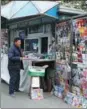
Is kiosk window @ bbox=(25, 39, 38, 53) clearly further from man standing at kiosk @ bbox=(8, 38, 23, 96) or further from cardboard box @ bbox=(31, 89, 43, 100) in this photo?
cardboard box @ bbox=(31, 89, 43, 100)

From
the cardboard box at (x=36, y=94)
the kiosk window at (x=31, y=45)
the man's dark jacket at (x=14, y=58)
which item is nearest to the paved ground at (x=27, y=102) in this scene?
the cardboard box at (x=36, y=94)

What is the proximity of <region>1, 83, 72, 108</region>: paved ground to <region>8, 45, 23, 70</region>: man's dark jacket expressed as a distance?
34.2 inches

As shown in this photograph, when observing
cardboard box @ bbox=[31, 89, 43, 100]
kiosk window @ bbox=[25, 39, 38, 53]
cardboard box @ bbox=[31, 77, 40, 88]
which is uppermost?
kiosk window @ bbox=[25, 39, 38, 53]

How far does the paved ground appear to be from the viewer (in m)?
7.93

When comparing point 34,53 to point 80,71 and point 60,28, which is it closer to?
point 60,28

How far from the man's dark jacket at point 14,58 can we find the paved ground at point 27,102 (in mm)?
868

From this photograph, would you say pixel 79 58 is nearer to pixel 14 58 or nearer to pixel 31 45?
pixel 14 58

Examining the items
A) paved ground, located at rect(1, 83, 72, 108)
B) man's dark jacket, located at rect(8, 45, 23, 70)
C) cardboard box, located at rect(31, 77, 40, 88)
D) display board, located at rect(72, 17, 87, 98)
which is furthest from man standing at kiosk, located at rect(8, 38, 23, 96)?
display board, located at rect(72, 17, 87, 98)

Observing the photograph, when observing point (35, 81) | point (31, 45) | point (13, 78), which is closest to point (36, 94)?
point (35, 81)

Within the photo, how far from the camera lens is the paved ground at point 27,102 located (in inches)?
312

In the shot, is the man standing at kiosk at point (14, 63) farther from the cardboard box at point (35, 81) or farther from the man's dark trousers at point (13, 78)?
the cardboard box at point (35, 81)

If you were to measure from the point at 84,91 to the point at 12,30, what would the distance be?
6.54 metres

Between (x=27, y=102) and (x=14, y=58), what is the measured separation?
4.55ft

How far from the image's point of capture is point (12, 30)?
1359cm
